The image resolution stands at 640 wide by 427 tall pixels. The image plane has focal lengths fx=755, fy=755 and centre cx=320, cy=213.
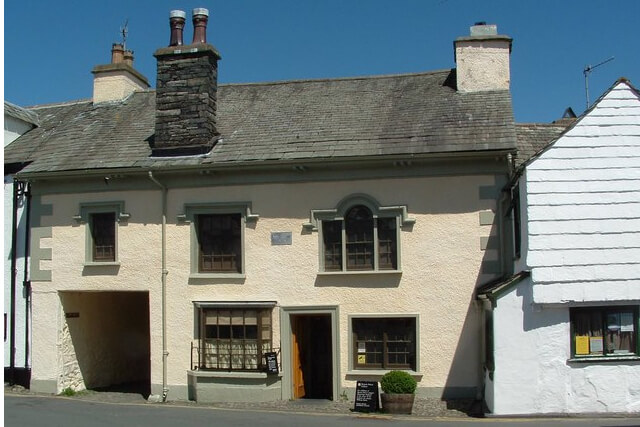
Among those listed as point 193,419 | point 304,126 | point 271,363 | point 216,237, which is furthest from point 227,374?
point 304,126

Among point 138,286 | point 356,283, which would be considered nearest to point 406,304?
point 356,283

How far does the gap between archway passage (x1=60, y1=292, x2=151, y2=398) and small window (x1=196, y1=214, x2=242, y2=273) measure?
336 cm

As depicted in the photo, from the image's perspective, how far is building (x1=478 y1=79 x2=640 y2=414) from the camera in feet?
42.5

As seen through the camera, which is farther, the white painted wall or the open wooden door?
the white painted wall

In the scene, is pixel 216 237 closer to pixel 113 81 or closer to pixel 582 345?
pixel 113 81

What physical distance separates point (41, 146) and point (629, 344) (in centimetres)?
1413

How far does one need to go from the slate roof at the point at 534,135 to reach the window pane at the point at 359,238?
3.88 meters

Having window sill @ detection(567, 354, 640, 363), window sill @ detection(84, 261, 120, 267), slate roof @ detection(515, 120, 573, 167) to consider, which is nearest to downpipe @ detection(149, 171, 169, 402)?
window sill @ detection(84, 261, 120, 267)

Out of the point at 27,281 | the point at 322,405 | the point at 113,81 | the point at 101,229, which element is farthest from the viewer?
the point at 113,81

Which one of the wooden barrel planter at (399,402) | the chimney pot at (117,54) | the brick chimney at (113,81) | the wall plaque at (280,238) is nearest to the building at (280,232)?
the wall plaque at (280,238)

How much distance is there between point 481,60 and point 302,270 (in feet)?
21.8

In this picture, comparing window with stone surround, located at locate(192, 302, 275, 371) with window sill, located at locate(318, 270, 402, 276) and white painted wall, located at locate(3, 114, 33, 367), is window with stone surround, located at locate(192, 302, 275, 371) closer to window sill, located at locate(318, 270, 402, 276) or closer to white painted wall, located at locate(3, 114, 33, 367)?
window sill, located at locate(318, 270, 402, 276)

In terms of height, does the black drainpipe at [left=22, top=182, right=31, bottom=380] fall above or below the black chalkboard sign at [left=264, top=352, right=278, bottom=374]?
above

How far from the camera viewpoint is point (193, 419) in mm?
13680
